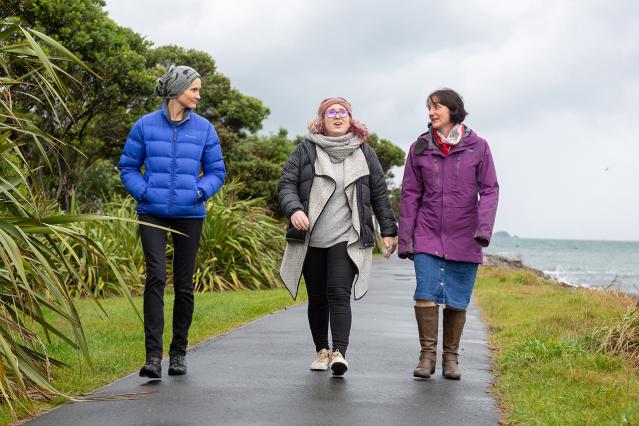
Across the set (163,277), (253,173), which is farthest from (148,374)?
(253,173)

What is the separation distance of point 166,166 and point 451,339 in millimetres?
2318

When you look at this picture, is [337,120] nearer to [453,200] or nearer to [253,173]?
[453,200]

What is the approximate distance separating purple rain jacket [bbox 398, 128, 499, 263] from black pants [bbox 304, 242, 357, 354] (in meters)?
0.44

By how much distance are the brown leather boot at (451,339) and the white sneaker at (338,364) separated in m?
0.75

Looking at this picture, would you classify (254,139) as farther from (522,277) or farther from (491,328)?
(491,328)

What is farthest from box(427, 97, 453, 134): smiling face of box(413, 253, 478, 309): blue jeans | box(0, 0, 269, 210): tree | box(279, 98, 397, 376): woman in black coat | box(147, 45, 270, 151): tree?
box(147, 45, 270, 151): tree

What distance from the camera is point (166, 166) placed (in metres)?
6.18

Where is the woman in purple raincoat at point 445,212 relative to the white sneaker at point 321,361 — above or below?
above

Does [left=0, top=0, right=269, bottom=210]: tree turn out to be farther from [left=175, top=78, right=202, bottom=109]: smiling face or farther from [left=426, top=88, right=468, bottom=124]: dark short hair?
[left=426, top=88, right=468, bottom=124]: dark short hair

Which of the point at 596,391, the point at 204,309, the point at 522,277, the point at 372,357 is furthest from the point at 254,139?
the point at 596,391

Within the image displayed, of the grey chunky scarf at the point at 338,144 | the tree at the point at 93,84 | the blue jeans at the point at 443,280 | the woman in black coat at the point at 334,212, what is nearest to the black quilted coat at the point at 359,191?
the woman in black coat at the point at 334,212

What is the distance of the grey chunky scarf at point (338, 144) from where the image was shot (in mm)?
6395

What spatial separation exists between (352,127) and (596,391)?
2411 mm

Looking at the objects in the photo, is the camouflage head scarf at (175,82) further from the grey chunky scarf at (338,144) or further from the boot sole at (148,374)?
the boot sole at (148,374)
